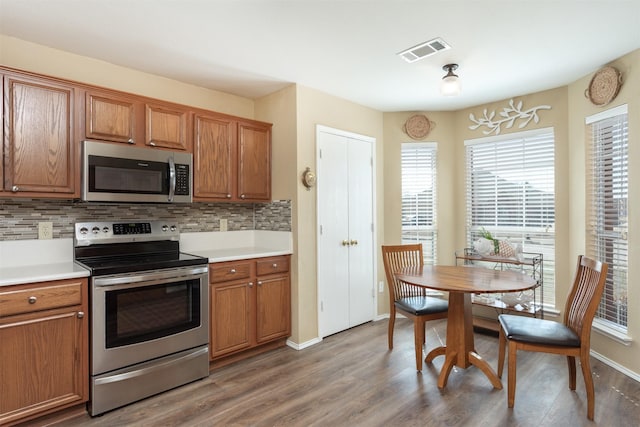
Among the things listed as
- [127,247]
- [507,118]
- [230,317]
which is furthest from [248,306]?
[507,118]

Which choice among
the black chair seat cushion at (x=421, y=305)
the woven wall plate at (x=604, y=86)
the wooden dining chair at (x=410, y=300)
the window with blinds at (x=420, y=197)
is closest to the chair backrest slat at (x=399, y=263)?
the wooden dining chair at (x=410, y=300)

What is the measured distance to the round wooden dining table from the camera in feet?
8.03

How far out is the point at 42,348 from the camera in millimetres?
2023

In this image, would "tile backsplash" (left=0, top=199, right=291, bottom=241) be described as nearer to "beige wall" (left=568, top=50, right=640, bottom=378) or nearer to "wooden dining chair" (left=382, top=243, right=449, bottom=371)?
Result: "wooden dining chair" (left=382, top=243, right=449, bottom=371)

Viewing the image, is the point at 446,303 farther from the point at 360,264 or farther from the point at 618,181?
the point at 618,181

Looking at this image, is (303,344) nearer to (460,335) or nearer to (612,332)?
(460,335)

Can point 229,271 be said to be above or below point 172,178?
below

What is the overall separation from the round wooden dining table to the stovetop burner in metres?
1.75

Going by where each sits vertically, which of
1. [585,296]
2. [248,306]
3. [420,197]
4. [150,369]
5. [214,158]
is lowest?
[150,369]

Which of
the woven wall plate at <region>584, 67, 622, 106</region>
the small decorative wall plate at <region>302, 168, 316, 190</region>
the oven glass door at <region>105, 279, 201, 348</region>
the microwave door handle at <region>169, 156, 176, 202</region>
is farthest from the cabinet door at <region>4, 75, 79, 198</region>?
the woven wall plate at <region>584, 67, 622, 106</region>

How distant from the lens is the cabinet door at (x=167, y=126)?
106 inches

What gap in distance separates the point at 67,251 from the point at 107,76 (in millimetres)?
1390

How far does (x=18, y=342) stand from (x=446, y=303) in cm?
291

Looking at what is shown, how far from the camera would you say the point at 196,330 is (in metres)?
2.64
